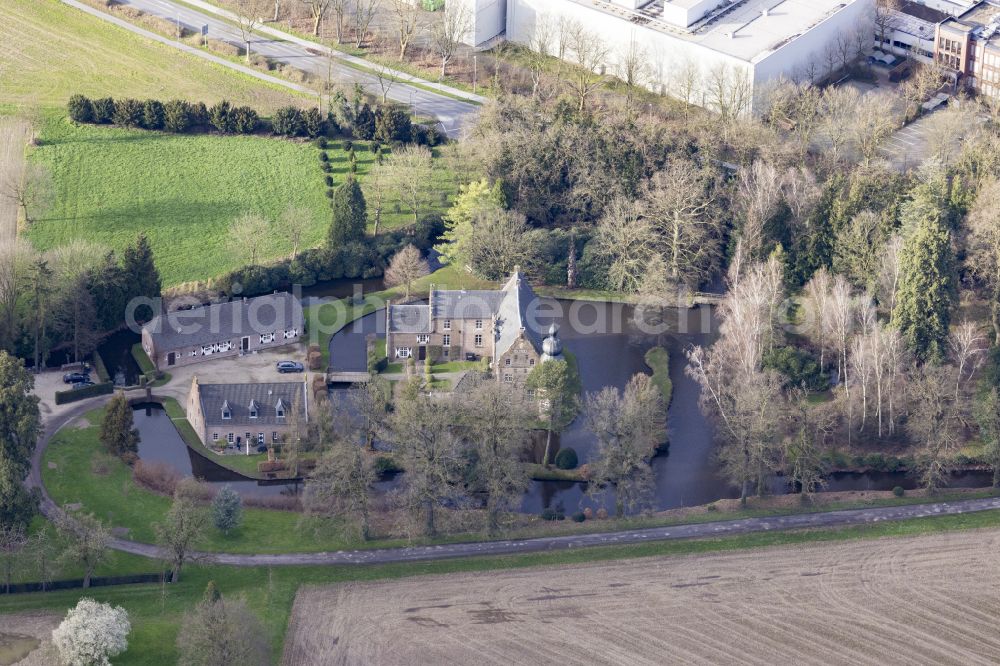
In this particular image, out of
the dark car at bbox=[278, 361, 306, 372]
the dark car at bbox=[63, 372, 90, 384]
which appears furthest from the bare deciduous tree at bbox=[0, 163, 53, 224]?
the dark car at bbox=[278, 361, 306, 372]

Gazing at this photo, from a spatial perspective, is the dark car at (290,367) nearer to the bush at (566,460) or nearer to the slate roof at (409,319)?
the slate roof at (409,319)

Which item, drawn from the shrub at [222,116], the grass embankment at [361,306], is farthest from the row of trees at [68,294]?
the shrub at [222,116]

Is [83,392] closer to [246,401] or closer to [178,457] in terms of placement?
[178,457]

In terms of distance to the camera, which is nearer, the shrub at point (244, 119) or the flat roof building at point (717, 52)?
the flat roof building at point (717, 52)

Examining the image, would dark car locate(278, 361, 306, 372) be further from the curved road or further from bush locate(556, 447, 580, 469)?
bush locate(556, 447, 580, 469)

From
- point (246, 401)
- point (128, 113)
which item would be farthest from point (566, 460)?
point (128, 113)
